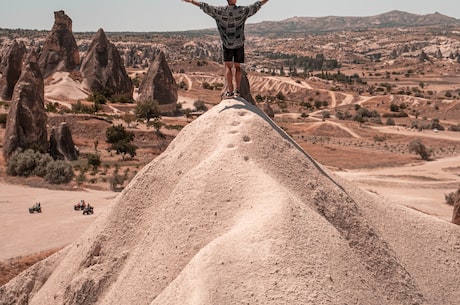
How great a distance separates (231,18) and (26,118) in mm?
25574

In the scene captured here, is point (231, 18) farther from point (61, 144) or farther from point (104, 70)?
point (104, 70)

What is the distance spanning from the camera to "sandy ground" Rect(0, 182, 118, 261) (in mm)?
15977

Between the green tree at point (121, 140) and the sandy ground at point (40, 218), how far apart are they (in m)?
→ 9.23

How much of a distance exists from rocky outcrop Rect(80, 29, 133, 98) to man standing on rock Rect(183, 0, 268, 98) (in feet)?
161

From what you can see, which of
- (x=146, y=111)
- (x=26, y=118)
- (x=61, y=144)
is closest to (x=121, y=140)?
(x=61, y=144)

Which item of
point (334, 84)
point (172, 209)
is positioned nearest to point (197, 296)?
point (172, 209)

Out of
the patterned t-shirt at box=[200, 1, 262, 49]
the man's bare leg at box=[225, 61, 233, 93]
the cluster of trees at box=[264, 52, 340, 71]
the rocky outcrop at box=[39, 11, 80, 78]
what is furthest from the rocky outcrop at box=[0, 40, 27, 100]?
the cluster of trees at box=[264, 52, 340, 71]

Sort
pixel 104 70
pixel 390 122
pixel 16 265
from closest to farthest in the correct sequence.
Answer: pixel 16 265 < pixel 104 70 < pixel 390 122

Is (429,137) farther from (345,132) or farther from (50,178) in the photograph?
(50,178)

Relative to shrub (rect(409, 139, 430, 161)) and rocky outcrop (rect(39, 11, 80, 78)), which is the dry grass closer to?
shrub (rect(409, 139, 430, 161))

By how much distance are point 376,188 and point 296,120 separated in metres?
30.5

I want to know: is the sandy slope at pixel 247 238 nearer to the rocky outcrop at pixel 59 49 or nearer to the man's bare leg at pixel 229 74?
the man's bare leg at pixel 229 74

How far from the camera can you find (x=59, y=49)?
196 feet

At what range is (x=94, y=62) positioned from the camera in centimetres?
5616
